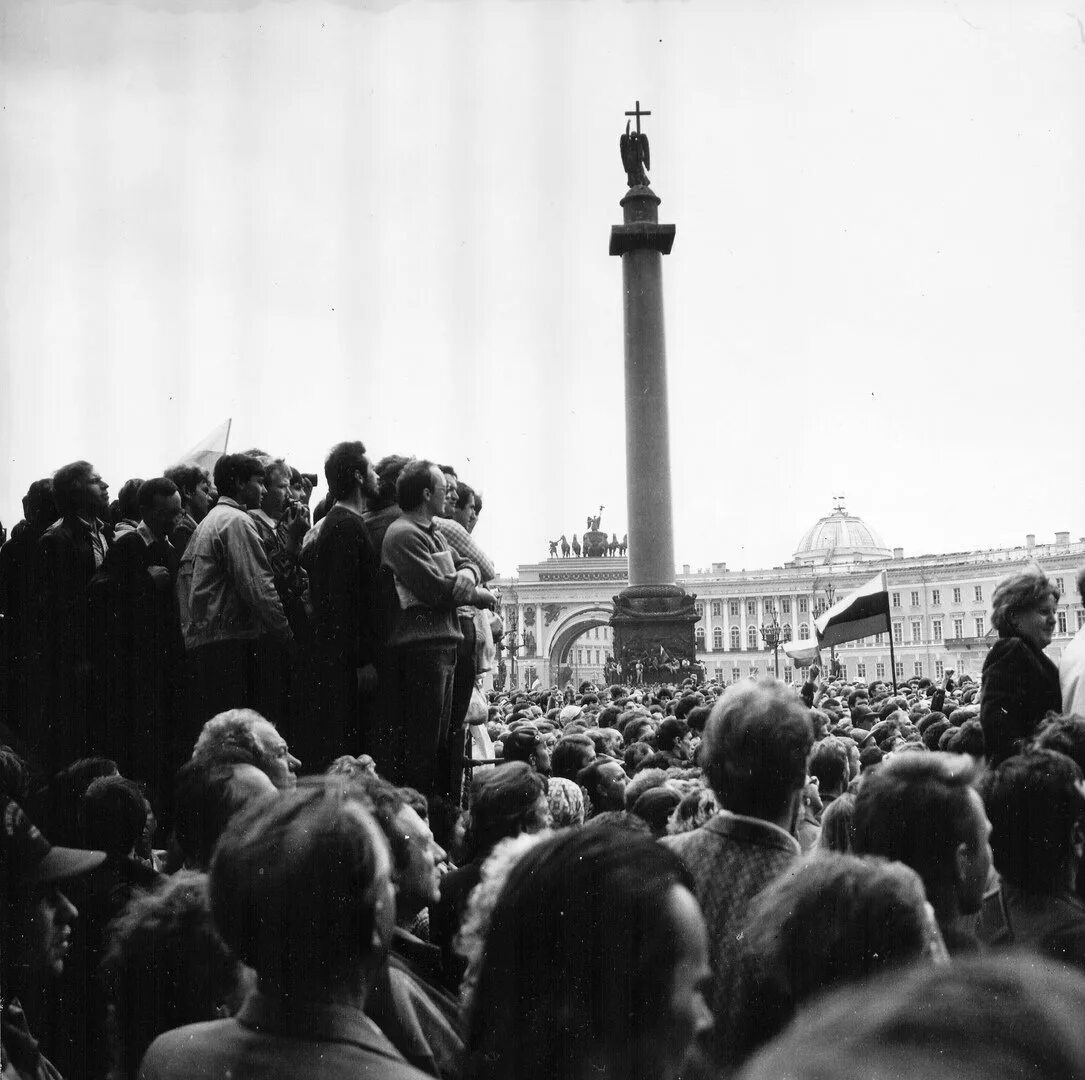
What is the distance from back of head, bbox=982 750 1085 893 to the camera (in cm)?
307

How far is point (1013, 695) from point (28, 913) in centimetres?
405

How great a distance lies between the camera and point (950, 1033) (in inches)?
28.6

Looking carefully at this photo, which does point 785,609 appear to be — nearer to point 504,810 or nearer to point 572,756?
point 572,756

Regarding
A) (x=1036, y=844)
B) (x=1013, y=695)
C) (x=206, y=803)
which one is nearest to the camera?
(x=1036, y=844)

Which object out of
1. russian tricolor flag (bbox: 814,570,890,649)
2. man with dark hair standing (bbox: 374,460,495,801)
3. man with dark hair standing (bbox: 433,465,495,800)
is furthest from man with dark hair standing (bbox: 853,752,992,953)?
russian tricolor flag (bbox: 814,570,890,649)

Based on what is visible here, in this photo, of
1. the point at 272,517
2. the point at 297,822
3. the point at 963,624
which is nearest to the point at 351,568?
the point at 272,517

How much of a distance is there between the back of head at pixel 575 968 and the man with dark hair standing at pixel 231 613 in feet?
13.5

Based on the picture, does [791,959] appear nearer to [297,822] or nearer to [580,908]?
[580,908]

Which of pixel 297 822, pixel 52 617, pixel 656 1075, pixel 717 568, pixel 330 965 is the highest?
pixel 717 568

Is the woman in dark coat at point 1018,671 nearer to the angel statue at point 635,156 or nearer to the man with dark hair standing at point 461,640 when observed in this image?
the man with dark hair standing at point 461,640

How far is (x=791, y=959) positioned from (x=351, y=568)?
4.07 m

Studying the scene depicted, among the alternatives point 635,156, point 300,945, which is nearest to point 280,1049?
point 300,945

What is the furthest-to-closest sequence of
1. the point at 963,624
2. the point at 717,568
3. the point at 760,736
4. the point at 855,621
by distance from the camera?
1. the point at 717,568
2. the point at 963,624
3. the point at 855,621
4. the point at 760,736

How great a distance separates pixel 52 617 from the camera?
6207 mm
